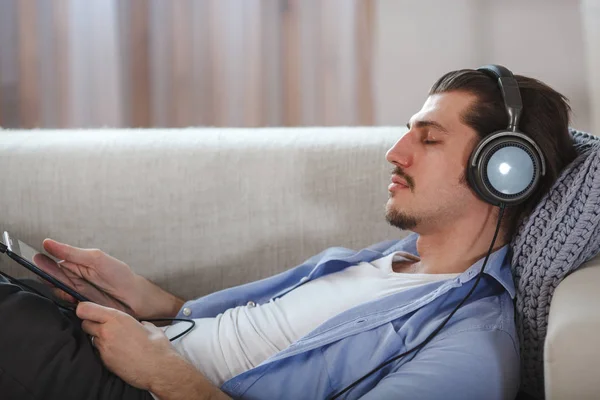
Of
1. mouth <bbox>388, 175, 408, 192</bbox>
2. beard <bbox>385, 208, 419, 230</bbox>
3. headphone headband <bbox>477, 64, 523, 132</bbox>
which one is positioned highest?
headphone headband <bbox>477, 64, 523, 132</bbox>

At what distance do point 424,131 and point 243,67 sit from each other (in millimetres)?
1260

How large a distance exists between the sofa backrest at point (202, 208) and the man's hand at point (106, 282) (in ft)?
0.37

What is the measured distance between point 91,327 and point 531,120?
2.50 ft

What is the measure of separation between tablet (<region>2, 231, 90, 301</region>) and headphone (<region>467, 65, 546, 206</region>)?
2.08 feet

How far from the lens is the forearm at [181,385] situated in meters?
1.04

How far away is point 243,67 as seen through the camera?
2.41 m

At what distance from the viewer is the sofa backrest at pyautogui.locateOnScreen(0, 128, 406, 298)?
1.49m

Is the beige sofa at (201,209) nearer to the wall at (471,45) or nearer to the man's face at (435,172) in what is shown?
the man's face at (435,172)

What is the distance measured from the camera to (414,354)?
1.07m

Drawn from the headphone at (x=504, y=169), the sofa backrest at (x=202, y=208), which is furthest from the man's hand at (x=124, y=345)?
the sofa backrest at (x=202, y=208)

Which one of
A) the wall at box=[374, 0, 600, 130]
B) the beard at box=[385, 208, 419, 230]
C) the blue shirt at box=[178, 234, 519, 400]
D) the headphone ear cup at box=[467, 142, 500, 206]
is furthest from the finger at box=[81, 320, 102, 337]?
the wall at box=[374, 0, 600, 130]

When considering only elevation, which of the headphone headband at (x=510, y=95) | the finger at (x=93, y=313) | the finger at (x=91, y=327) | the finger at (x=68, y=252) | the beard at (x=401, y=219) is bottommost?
the finger at (x=91, y=327)

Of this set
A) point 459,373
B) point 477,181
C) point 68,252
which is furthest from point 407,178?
point 68,252

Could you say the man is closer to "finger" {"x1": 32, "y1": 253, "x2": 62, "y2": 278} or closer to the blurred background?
"finger" {"x1": 32, "y1": 253, "x2": 62, "y2": 278}
